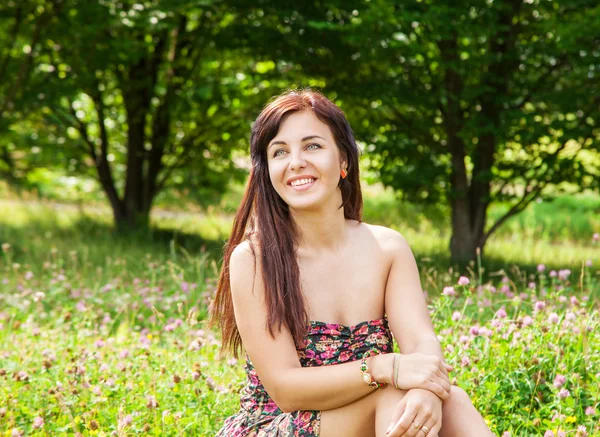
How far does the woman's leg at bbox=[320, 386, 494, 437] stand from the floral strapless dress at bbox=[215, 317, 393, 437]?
6 centimetres

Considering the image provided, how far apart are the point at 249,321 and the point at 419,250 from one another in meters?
5.48

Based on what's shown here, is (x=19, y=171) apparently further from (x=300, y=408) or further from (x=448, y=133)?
(x=300, y=408)

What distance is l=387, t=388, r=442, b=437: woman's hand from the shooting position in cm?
198

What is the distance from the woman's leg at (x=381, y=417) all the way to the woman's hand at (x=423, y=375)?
7 centimetres

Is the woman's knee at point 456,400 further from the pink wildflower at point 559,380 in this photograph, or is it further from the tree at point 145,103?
the tree at point 145,103

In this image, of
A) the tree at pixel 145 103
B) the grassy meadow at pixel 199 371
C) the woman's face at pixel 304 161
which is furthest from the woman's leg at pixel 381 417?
the tree at pixel 145 103

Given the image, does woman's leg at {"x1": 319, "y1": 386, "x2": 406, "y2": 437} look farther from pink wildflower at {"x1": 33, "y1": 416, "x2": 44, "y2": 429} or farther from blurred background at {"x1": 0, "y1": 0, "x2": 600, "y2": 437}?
pink wildflower at {"x1": 33, "y1": 416, "x2": 44, "y2": 429}

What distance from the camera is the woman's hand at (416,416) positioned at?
1980 mm

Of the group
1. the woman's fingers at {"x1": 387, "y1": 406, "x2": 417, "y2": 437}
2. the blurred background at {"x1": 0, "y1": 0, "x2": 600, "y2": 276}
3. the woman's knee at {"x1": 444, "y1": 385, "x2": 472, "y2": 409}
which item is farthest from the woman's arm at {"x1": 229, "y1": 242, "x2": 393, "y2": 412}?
the blurred background at {"x1": 0, "y1": 0, "x2": 600, "y2": 276}

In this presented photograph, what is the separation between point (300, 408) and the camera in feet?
7.12

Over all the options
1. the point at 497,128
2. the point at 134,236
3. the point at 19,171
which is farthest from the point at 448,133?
the point at 19,171

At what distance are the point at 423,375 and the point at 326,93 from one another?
508 cm

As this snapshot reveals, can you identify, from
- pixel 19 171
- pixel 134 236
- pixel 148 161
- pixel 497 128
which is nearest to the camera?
pixel 497 128

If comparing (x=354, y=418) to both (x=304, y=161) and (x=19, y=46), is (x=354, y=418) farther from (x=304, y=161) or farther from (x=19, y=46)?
(x=19, y=46)
